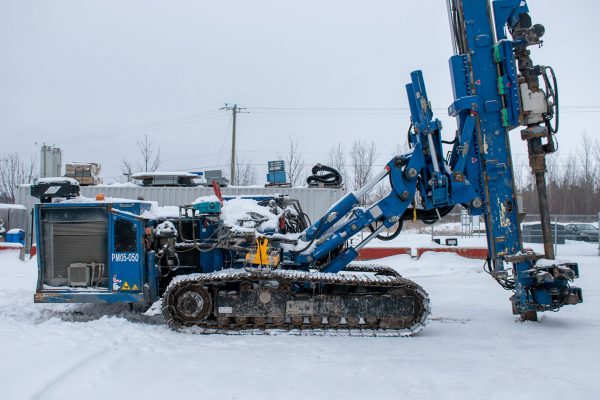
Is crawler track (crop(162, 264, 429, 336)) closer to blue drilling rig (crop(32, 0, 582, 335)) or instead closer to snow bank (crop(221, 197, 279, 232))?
blue drilling rig (crop(32, 0, 582, 335))

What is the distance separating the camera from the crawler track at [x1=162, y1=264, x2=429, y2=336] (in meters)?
6.54

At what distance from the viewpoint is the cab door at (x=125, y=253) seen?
6930 mm

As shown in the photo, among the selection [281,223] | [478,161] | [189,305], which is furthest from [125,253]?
[478,161]

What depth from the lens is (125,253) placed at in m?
6.95

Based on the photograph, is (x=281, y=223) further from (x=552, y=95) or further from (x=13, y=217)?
(x=13, y=217)

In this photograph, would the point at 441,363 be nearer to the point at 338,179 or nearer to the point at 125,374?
the point at 125,374

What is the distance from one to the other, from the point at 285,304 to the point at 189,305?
4.13 ft

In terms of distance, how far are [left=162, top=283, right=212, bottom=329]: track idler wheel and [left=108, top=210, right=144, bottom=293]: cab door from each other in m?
0.68

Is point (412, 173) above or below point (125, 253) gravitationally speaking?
above

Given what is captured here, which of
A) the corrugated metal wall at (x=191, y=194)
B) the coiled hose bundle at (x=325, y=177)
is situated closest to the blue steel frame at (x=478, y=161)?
the coiled hose bundle at (x=325, y=177)

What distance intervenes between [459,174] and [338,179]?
2.00m

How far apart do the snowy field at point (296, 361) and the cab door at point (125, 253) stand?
0.50 meters

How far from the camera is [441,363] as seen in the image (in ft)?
17.0

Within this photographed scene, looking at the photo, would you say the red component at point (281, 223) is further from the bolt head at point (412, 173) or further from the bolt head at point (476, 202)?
the bolt head at point (476, 202)
